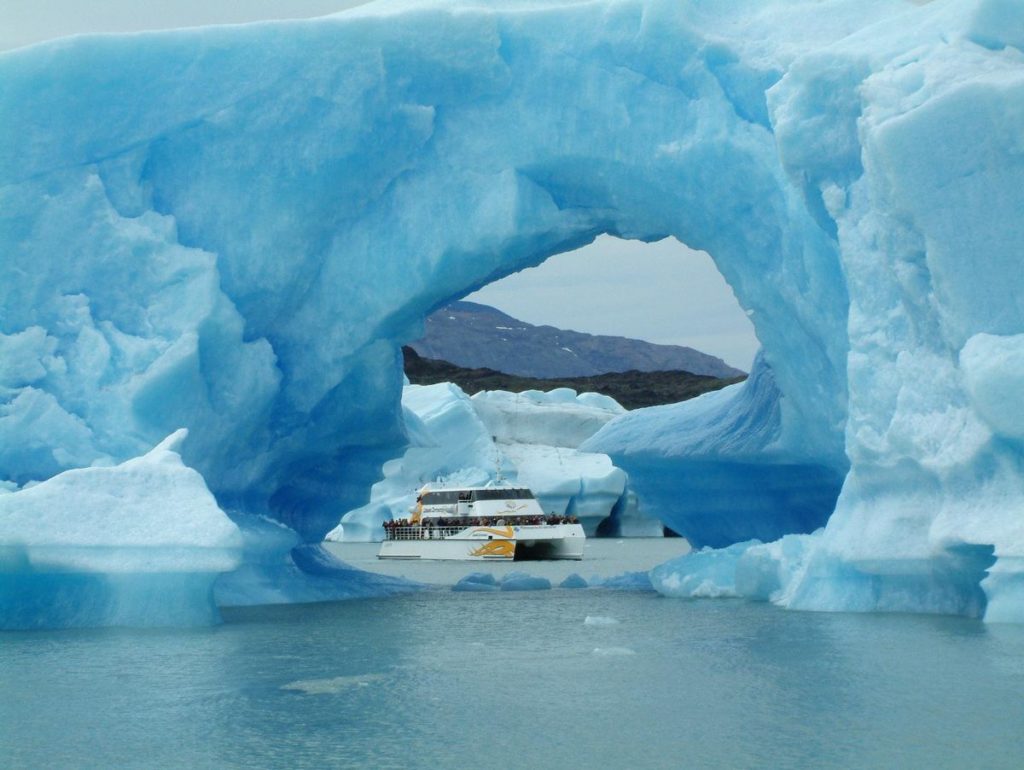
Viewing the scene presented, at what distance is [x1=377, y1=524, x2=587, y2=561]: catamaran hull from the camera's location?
21297 millimetres

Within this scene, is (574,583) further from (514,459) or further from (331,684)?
(514,459)

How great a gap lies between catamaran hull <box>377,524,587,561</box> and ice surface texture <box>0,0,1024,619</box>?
9.38 m

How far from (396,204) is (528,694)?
6.10 m

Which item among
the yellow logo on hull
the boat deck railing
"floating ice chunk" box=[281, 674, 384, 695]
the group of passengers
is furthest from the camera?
the boat deck railing

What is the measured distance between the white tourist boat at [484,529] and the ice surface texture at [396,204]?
31.1 ft

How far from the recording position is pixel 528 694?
6008 millimetres

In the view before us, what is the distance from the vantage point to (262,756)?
186 inches

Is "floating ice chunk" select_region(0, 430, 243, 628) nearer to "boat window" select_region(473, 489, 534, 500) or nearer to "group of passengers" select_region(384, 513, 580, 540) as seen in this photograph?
"group of passengers" select_region(384, 513, 580, 540)

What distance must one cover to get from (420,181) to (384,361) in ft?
5.48

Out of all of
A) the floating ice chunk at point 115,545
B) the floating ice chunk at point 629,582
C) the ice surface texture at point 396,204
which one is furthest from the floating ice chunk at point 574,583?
the floating ice chunk at point 115,545

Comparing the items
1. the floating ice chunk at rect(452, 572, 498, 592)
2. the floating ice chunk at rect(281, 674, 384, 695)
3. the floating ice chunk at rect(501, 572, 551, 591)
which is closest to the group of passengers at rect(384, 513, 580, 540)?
the floating ice chunk at rect(452, 572, 498, 592)

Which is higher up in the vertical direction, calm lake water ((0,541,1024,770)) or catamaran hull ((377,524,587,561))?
catamaran hull ((377,524,587,561))

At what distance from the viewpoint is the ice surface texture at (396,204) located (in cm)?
920

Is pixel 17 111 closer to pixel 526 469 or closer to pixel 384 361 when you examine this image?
pixel 384 361
